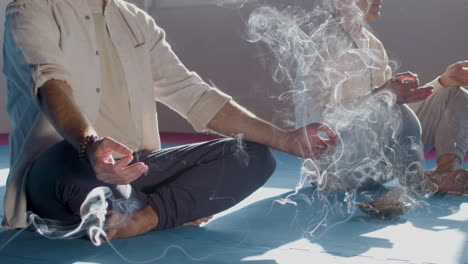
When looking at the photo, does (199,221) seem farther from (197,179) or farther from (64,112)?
(64,112)

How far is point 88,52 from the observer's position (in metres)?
1.72

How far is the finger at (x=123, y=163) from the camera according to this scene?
3.80 ft

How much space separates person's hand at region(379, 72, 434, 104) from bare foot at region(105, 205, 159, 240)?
3.43ft

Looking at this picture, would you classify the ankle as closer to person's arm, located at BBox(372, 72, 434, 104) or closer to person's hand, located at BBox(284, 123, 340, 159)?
person's arm, located at BBox(372, 72, 434, 104)

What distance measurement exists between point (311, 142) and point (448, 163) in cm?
115

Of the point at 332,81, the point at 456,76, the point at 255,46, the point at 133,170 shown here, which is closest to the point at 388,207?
the point at 332,81

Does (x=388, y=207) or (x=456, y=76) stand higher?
(x=456, y=76)

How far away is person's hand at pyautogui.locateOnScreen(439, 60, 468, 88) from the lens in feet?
8.33

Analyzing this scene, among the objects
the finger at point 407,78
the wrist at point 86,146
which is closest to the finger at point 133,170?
the wrist at point 86,146

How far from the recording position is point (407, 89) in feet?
7.16

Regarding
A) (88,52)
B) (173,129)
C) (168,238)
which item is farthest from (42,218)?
(173,129)

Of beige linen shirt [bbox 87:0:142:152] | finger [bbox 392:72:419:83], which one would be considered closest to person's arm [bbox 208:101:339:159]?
beige linen shirt [bbox 87:0:142:152]

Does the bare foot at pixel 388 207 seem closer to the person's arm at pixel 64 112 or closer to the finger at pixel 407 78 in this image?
the finger at pixel 407 78

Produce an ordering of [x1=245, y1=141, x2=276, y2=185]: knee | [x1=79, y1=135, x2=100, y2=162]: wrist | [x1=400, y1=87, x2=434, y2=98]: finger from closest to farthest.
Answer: [x1=79, y1=135, x2=100, y2=162]: wrist → [x1=245, y1=141, x2=276, y2=185]: knee → [x1=400, y1=87, x2=434, y2=98]: finger
